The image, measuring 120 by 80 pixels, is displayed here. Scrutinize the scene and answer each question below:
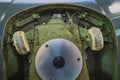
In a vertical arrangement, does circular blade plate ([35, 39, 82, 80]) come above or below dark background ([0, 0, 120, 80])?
below

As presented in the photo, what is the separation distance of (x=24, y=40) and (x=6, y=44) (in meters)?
0.22

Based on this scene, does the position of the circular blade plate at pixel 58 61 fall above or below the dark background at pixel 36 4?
below

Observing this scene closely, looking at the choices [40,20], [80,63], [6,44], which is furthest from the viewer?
[40,20]

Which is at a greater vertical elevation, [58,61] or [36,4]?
[36,4]

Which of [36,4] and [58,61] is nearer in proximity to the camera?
[58,61]

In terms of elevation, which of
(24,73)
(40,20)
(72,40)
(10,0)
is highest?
(10,0)

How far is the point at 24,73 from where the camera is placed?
1830mm

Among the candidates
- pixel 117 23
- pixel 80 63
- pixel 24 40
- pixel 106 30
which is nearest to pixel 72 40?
pixel 80 63

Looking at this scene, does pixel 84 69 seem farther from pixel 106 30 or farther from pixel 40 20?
pixel 40 20

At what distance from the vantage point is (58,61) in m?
1.48

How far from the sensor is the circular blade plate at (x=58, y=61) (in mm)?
1489

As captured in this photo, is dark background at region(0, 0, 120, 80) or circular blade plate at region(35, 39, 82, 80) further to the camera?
dark background at region(0, 0, 120, 80)

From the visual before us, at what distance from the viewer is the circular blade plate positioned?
1.49m

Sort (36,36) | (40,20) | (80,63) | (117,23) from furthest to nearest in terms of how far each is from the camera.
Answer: (117,23), (40,20), (36,36), (80,63)
